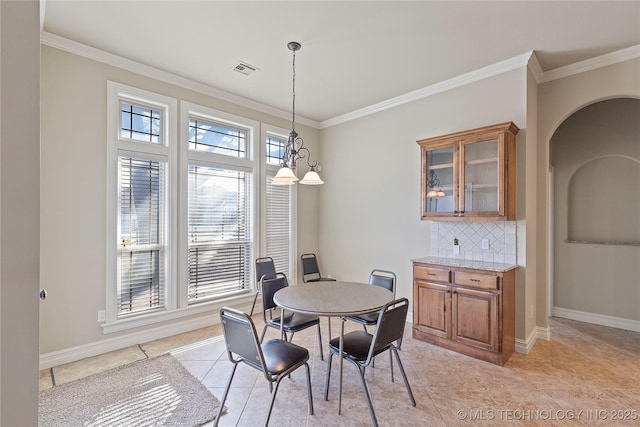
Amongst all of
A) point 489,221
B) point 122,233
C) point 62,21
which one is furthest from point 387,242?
point 62,21

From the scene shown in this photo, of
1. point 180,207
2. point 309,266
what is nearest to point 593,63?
point 309,266

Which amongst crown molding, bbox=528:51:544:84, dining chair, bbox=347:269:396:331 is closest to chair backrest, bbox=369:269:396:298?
dining chair, bbox=347:269:396:331

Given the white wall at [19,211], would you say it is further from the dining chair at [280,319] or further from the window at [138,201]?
the window at [138,201]

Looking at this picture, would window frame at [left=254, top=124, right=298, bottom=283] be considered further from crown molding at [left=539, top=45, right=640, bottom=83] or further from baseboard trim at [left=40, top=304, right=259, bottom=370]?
crown molding at [left=539, top=45, right=640, bottom=83]

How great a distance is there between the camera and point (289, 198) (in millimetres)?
5004

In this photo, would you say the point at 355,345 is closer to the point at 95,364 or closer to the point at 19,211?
the point at 19,211

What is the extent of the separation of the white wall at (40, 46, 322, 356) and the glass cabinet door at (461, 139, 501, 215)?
12.7 feet

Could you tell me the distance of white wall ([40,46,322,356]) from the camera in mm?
2852

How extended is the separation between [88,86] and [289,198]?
113 inches

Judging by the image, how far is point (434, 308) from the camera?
3.37 m

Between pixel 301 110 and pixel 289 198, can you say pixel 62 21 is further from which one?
pixel 289 198

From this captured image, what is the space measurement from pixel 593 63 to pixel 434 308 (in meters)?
3.13

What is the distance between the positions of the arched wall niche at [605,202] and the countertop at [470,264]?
6.66 feet

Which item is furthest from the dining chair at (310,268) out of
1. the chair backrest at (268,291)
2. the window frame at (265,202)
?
the chair backrest at (268,291)
